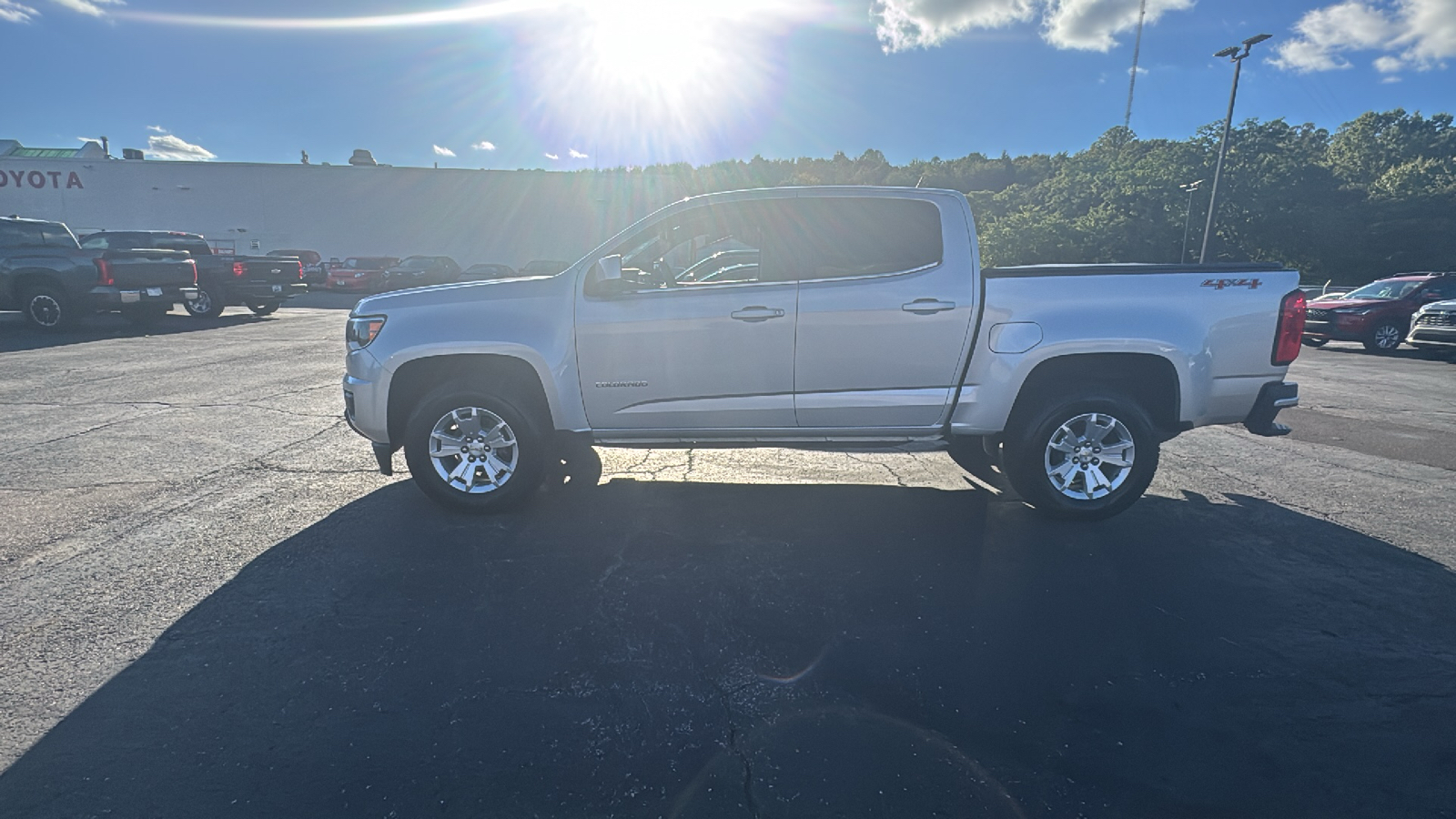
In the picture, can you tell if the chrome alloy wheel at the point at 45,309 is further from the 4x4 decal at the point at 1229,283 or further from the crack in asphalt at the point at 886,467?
the 4x4 decal at the point at 1229,283

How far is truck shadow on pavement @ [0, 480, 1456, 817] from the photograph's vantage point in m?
2.28

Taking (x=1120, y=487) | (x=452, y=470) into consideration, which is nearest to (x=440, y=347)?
(x=452, y=470)

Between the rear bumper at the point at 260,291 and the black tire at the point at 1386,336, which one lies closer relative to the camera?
the black tire at the point at 1386,336

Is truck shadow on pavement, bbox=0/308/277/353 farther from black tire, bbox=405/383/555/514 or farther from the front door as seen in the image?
the front door

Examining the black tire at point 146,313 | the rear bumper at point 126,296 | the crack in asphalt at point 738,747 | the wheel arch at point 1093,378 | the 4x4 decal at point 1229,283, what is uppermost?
the 4x4 decal at point 1229,283

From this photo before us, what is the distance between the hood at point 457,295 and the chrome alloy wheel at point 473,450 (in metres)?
0.71

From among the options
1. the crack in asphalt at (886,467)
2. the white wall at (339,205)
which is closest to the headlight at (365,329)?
the crack in asphalt at (886,467)

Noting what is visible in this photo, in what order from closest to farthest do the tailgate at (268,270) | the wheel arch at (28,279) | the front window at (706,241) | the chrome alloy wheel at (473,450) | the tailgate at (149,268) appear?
the chrome alloy wheel at (473,450), the front window at (706,241), the wheel arch at (28,279), the tailgate at (149,268), the tailgate at (268,270)

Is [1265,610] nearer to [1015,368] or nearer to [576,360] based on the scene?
[1015,368]


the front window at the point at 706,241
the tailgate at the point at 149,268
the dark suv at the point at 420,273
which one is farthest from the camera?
the dark suv at the point at 420,273

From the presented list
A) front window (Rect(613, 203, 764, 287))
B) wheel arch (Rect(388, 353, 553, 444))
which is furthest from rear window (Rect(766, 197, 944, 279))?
wheel arch (Rect(388, 353, 553, 444))

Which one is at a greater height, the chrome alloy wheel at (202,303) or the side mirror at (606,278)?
the side mirror at (606,278)

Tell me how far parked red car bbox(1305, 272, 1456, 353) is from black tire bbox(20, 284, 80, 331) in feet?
81.9

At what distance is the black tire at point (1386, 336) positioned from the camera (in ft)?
48.5
